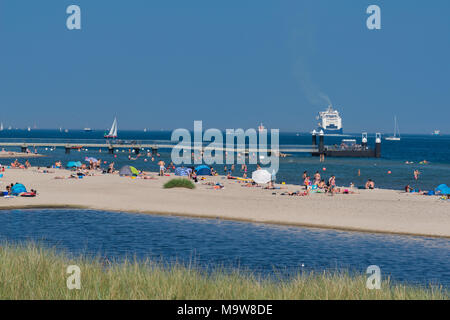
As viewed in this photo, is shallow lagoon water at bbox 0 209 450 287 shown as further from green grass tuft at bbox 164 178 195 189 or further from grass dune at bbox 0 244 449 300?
green grass tuft at bbox 164 178 195 189

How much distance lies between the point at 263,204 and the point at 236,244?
11502 millimetres

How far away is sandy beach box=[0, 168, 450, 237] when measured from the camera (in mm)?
28531

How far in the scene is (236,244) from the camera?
79.0ft

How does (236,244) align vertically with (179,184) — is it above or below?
below

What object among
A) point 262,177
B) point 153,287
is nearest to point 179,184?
point 262,177

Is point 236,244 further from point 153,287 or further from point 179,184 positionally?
point 179,184

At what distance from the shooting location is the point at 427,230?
86.5ft

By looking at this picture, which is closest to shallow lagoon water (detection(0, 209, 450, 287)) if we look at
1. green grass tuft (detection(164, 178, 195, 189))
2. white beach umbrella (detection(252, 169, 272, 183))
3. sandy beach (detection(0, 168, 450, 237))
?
sandy beach (detection(0, 168, 450, 237))

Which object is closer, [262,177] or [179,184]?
Answer: [179,184]

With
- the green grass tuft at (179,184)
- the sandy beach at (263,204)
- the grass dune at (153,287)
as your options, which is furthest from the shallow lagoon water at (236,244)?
the green grass tuft at (179,184)

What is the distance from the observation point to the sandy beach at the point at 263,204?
1123 inches
